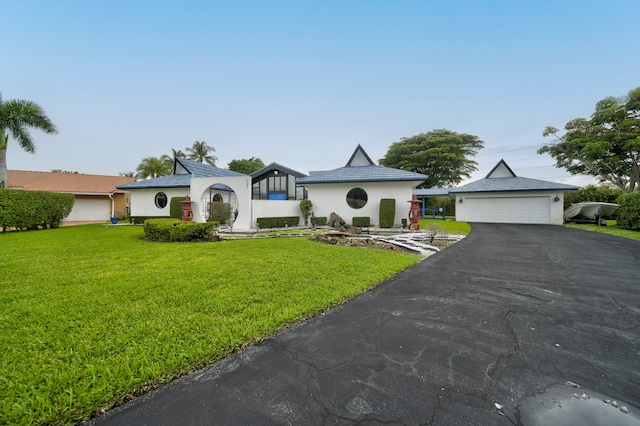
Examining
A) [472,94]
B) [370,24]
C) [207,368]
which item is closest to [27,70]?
[370,24]

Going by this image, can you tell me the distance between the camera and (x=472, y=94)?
50.9 ft

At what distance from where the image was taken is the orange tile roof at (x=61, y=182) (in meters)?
22.0

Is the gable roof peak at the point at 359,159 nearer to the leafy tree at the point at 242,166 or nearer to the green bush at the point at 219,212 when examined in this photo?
the green bush at the point at 219,212

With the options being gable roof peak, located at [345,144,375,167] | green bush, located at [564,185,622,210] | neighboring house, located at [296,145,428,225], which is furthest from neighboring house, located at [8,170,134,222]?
green bush, located at [564,185,622,210]

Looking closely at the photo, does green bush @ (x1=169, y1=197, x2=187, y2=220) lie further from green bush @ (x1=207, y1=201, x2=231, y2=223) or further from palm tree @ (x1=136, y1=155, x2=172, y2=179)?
palm tree @ (x1=136, y1=155, x2=172, y2=179)

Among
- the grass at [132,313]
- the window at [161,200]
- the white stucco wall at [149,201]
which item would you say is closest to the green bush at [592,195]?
the grass at [132,313]

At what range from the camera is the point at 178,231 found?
30.8ft

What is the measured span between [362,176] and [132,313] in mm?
13543

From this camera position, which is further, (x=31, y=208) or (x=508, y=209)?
(x=508, y=209)

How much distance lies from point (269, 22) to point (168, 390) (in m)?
14.4

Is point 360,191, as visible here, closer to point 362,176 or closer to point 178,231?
point 362,176

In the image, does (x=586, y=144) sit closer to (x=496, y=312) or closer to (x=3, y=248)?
(x=496, y=312)

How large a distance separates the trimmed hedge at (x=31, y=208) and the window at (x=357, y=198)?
17.0 m

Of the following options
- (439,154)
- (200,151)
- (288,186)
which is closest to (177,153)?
(200,151)
